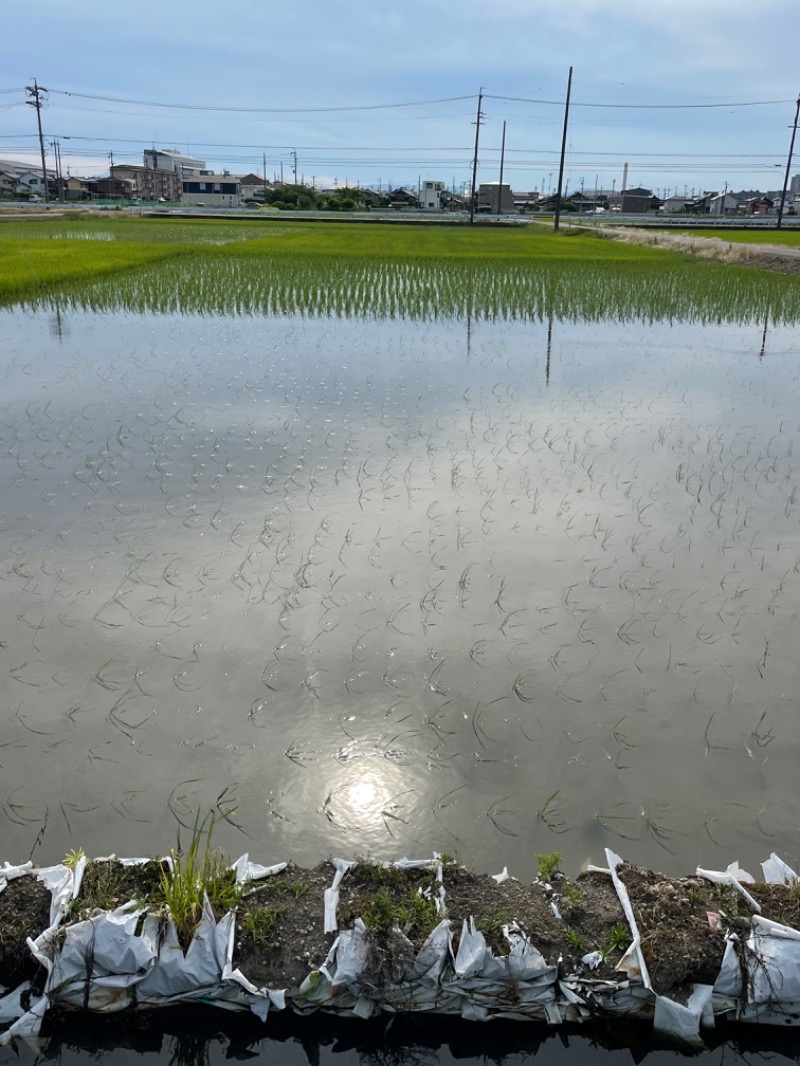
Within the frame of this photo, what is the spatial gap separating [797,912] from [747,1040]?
35 cm

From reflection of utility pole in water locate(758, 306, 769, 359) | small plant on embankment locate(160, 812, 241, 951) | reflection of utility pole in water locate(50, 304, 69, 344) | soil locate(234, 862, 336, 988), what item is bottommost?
soil locate(234, 862, 336, 988)

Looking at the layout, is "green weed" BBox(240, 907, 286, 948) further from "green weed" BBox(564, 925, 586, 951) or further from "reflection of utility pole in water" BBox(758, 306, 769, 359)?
"reflection of utility pole in water" BBox(758, 306, 769, 359)

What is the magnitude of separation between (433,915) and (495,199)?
69.4m

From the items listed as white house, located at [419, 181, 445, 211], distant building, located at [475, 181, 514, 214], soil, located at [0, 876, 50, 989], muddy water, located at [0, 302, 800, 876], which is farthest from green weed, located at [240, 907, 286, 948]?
white house, located at [419, 181, 445, 211]

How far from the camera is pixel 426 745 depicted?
2857 mm

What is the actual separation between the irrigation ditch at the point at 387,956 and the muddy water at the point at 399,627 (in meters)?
0.34

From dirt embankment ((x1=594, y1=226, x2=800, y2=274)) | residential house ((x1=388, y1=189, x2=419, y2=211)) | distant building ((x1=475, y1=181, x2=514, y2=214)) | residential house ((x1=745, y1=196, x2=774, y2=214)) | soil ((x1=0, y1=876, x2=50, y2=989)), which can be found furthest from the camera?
residential house ((x1=745, y1=196, x2=774, y2=214))

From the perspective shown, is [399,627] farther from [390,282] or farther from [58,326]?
[390,282]

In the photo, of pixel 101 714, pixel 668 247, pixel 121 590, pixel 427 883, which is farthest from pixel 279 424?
pixel 668 247

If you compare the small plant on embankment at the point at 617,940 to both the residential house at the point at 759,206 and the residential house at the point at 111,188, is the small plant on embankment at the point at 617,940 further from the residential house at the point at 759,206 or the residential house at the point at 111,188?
the residential house at the point at 759,206

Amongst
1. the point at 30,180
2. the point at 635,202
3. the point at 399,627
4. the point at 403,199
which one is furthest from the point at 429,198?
the point at 399,627

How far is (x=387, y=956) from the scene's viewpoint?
6.47 ft

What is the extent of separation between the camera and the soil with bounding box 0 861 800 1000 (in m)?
2.00

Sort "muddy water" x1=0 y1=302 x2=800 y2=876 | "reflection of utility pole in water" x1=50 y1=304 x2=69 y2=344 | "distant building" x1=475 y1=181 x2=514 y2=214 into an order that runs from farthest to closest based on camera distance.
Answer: "distant building" x1=475 y1=181 x2=514 y2=214 → "reflection of utility pole in water" x1=50 y1=304 x2=69 y2=344 → "muddy water" x1=0 y1=302 x2=800 y2=876
